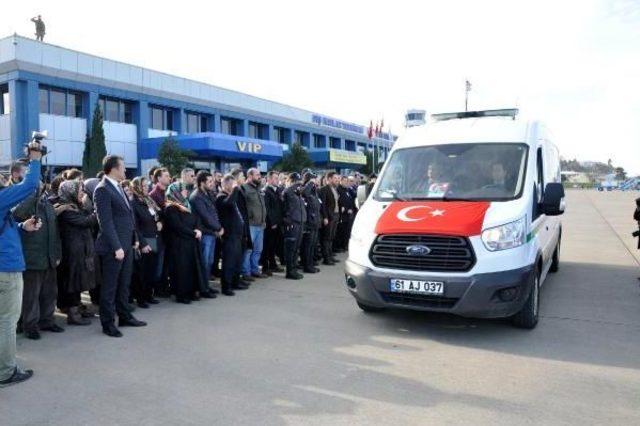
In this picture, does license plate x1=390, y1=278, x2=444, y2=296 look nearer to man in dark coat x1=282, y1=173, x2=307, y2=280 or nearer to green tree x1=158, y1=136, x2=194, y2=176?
man in dark coat x1=282, y1=173, x2=307, y2=280

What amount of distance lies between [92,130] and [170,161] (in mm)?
4611

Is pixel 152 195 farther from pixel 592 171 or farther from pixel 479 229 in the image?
pixel 592 171

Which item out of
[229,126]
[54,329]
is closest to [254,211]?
[54,329]

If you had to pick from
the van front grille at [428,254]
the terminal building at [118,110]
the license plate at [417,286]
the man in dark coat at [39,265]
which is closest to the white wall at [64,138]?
the terminal building at [118,110]

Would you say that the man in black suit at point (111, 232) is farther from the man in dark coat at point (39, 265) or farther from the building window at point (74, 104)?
the building window at point (74, 104)

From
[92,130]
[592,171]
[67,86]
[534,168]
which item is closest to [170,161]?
[92,130]

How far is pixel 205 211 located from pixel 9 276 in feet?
11.6

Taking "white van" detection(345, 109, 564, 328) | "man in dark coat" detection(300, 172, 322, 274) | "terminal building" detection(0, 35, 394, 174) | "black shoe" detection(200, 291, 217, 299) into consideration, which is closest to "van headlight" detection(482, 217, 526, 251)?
"white van" detection(345, 109, 564, 328)

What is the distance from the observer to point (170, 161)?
3003 centimetres

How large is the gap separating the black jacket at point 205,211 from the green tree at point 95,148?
2357 centimetres

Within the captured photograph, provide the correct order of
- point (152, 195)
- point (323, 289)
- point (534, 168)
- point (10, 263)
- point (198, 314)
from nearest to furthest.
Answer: point (10, 263) < point (534, 168) < point (198, 314) < point (152, 195) < point (323, 289)

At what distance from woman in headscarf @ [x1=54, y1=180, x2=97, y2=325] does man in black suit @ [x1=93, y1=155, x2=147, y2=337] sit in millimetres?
622

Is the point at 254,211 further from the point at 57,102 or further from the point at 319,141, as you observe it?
the point at 319,141

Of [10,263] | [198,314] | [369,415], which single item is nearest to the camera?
[369,415]
